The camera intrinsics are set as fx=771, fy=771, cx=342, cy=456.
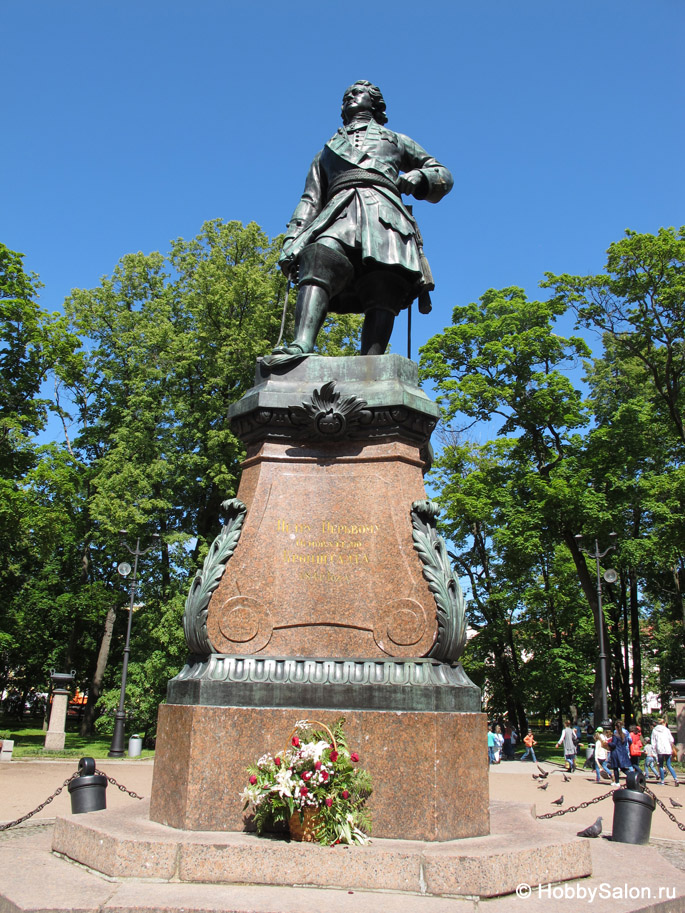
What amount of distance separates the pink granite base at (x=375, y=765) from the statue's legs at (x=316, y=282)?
3287 mm

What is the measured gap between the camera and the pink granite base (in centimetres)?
463

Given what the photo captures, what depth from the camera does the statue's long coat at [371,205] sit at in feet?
23.2

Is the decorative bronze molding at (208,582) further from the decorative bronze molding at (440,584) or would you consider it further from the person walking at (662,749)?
the person walking at (662,749)

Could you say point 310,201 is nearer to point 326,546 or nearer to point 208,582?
point 326,546

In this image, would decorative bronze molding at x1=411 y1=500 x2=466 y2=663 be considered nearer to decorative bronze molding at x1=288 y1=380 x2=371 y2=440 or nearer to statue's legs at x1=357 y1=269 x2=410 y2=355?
decorative bronze molding at x1=288 y1=380 x2=371 y2=440

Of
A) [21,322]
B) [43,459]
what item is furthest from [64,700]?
[21,322]

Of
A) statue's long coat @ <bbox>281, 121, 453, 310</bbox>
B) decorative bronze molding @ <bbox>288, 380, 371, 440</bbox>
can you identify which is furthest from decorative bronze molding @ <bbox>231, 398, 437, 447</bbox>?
statue's long coat @ <bbox>281, 121, 453, 310</bbox>

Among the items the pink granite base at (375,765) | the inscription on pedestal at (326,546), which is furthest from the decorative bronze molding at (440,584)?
the pink granite base at (375,765)


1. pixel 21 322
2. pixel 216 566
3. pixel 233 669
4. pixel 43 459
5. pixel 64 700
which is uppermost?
pixel 21 322

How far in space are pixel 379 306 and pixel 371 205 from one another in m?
0.92

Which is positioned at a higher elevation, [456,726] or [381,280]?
[381,280]

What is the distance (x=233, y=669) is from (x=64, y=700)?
1952 cm

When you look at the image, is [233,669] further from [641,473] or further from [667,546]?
[641,473]

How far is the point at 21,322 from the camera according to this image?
23688 millimetres
